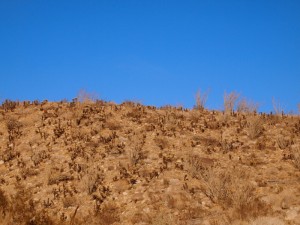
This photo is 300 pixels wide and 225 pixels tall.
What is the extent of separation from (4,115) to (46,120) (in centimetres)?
210

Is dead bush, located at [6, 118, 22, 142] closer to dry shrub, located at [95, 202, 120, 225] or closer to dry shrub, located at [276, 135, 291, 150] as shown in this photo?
dry shrub, located at [95, 202, 120, 225]

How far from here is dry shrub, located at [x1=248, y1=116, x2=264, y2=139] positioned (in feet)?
43.3

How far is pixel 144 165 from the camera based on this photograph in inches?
459

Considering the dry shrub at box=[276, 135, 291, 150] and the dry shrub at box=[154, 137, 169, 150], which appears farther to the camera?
the dry shrub at box=[154, 137, 169, 150]

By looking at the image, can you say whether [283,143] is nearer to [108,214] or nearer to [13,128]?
[108,214]

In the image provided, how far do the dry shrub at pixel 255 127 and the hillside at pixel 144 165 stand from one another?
43mm

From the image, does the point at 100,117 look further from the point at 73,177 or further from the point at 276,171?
the point at 276,171

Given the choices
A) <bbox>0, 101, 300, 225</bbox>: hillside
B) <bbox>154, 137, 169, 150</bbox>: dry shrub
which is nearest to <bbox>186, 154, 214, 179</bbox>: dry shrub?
<bbox>0, 101, 300, 225</bbox>: hillside

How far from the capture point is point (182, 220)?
8836mm

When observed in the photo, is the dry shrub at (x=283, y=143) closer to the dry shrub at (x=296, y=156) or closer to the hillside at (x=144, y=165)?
the hillside at (x=144, y=165)

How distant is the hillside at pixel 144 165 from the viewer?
9.13 metres

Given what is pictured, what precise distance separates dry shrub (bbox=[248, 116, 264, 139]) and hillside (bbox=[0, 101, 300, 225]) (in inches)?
1.7

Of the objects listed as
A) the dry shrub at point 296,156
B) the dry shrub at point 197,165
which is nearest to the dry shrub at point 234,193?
the dry shrub at point 197,165

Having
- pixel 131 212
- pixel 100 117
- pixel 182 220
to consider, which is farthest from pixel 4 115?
pixel 182 220
